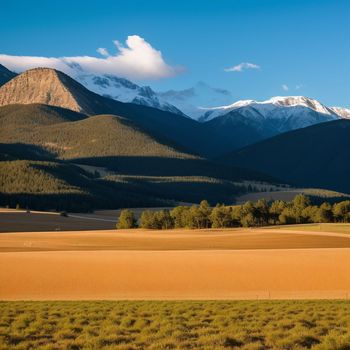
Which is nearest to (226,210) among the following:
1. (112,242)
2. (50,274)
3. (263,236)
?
(263,236)

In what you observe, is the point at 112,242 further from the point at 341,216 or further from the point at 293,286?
the point at 341,216

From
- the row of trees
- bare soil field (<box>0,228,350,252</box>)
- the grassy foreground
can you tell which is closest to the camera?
the grassy foreground

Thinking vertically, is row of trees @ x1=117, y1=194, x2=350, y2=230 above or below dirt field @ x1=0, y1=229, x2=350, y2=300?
above

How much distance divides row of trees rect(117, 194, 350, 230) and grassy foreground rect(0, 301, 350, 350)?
7606 cm

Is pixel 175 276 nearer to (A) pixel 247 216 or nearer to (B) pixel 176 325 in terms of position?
(B) pixel 176 325

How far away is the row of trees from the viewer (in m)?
103

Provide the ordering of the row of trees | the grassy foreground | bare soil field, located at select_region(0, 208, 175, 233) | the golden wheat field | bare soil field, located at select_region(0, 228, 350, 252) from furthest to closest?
bare soil field, located at select_region(0, 208, 175, 233) < the row of trees < bare soil field, located at select_region(0, 228, 350, 252) < the golden wheat field < the grassy foreground

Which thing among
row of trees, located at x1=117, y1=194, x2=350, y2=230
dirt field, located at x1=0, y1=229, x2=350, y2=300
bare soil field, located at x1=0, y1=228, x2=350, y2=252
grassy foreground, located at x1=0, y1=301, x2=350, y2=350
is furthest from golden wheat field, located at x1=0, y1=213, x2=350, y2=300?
row of trees, located at x1=117, y1=194, x2=350, y2=230

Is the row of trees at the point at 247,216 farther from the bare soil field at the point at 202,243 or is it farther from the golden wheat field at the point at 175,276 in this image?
the golden wheat field at the point at 175,276

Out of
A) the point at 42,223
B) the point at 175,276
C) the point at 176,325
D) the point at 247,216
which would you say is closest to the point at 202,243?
the point at 175,276

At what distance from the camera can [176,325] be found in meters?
19.3

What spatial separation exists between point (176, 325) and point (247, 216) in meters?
83.9

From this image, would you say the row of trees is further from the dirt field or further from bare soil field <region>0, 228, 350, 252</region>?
the dirt field

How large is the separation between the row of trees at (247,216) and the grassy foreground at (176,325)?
76.1 m
